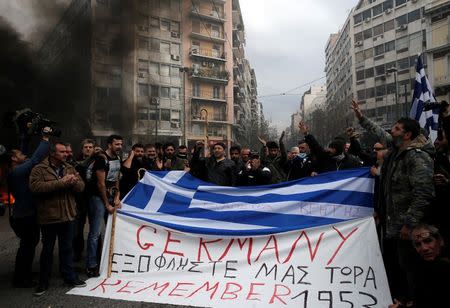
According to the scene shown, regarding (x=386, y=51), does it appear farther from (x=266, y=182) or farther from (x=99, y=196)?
(x=99, y=196)

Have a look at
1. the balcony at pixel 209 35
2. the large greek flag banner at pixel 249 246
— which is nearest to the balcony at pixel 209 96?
the balcony at pixel 209 35

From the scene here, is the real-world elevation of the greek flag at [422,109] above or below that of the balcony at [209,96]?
below

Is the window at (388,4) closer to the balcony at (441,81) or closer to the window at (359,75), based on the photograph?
the window at (359,75)

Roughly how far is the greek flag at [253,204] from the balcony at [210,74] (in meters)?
41.9

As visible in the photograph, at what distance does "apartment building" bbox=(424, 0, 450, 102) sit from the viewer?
31.3 metres

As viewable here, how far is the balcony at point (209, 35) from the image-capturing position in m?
45.8

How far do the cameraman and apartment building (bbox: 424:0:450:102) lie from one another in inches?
1335

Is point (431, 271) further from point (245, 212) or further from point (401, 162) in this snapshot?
point (245, 212)

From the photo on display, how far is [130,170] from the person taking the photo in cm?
531

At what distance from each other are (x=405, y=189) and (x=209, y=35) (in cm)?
4645

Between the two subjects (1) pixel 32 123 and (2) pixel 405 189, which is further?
(1) pixel 32 123

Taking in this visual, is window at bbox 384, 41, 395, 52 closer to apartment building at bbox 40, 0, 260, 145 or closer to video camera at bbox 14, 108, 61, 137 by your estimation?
apartment building at bbox 40, 0, 260, 145

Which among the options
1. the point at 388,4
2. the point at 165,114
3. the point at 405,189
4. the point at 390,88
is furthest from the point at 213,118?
the point at 405,189

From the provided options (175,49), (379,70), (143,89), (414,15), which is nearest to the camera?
(143,89)
